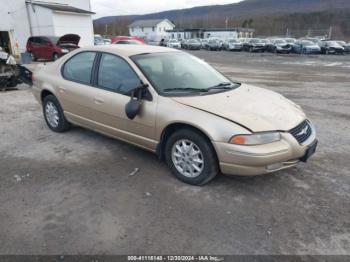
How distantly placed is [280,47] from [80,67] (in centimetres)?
3158

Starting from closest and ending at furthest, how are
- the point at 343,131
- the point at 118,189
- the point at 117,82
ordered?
the point at 118,189
the point at 117,82
the point at 343,131

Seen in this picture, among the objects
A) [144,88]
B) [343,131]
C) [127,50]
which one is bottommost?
[343,131]

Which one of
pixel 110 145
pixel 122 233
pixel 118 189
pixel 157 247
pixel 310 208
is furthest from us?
pixel 110 145

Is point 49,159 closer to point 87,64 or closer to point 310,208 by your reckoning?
point 87,64

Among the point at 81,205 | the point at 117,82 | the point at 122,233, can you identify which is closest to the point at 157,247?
the point at 122,233

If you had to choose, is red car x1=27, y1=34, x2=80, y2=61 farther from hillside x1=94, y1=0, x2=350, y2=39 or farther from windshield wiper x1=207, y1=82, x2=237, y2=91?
hillside x1=94, y1=0, x2=350, y2=39

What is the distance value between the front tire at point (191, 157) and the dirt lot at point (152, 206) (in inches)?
5.3

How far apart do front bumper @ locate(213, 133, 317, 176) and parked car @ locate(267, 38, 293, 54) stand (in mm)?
31935

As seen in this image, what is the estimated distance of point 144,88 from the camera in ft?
12.3

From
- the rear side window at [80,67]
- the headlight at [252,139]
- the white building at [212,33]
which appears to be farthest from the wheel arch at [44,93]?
the white building at [212,33]

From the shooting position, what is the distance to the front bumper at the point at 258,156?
315 cm

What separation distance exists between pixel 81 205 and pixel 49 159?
1.46 metres

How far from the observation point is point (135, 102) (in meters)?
3.76

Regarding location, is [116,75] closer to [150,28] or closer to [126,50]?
[126,50]
